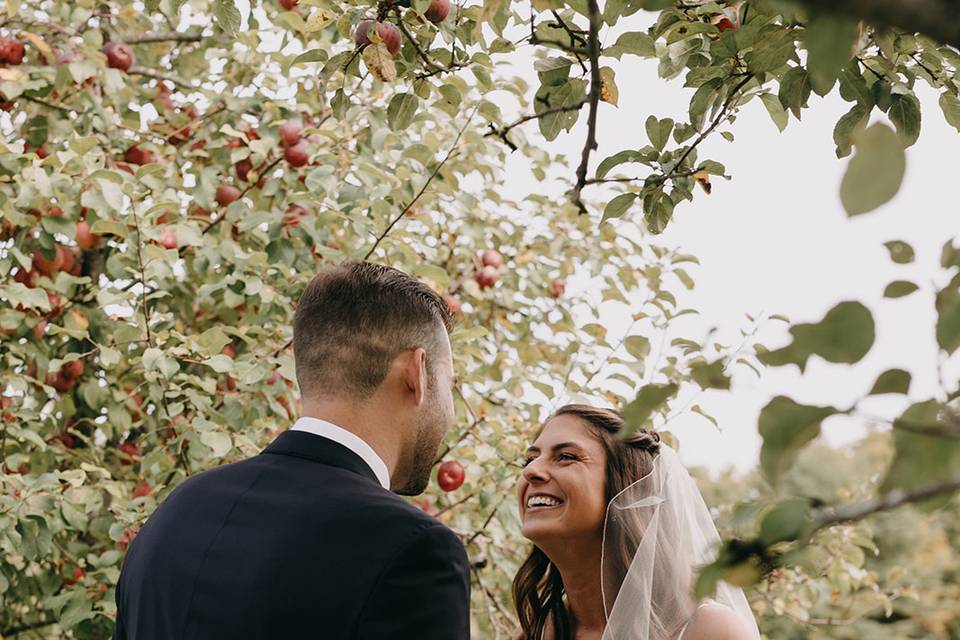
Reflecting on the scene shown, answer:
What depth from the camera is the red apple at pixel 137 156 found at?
12.8ft

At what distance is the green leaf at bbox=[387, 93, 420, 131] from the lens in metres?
2.05

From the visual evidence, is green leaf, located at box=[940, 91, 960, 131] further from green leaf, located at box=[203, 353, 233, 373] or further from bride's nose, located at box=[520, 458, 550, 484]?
green leaf, located at box=[203, 353, 233, 373]

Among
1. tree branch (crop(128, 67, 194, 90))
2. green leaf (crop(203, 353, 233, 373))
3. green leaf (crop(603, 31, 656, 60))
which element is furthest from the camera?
tree branch (crop(128, 67, 194, 90))

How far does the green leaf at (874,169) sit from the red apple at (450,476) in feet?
9.77

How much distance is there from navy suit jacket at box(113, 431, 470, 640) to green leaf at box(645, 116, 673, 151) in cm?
81

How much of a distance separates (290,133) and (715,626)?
2175mm

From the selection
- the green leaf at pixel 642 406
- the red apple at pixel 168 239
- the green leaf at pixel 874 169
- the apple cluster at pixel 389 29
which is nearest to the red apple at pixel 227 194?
the red apple at pixel 168 239

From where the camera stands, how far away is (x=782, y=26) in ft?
5.34

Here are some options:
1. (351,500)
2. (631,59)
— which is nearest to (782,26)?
(631,59)

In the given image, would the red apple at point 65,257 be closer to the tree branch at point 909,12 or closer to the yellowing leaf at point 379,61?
the yellowing leaf at point 379,61

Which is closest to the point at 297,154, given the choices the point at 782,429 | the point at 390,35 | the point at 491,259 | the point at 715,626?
the point at 491,259

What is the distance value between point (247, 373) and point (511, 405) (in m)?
1.50

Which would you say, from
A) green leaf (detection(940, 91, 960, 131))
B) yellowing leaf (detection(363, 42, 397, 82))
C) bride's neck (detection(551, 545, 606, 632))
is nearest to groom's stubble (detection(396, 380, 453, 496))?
yellowing leaf (detection(363, 42, 397, 82))

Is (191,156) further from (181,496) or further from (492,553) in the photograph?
(181,496)
